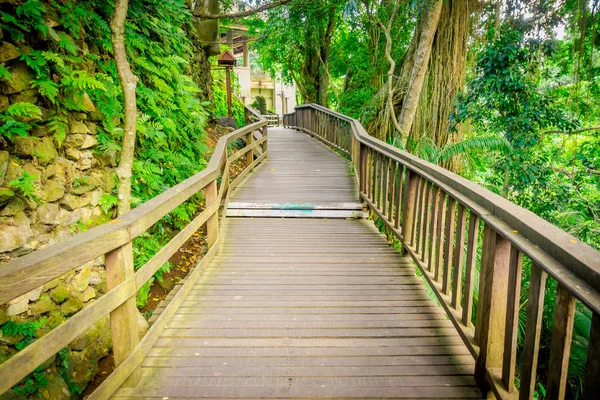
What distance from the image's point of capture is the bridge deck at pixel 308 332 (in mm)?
2305

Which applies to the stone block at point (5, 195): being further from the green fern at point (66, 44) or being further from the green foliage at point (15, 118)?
the green fern at point (66, 44)

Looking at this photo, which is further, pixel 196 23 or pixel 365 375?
pixel 196 23

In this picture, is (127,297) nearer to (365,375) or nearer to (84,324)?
(84,324)

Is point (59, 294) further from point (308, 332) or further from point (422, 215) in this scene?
point (422, 215)

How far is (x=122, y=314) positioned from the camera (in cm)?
222

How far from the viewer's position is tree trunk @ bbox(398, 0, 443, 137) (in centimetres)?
797

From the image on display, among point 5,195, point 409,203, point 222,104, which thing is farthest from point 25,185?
point 222,104

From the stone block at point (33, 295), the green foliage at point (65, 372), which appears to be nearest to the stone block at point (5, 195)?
the stone block at point (33, 295)

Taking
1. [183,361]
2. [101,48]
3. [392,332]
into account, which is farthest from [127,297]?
[101,48]

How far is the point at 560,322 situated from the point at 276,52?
17.4 metres

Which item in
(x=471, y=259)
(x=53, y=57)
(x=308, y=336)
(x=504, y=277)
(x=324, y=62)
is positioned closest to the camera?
(x=504, y=277)

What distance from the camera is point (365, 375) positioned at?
238 cm

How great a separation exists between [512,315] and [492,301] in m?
0.20

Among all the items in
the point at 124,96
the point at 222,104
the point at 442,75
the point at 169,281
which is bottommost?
the point at 169,281
